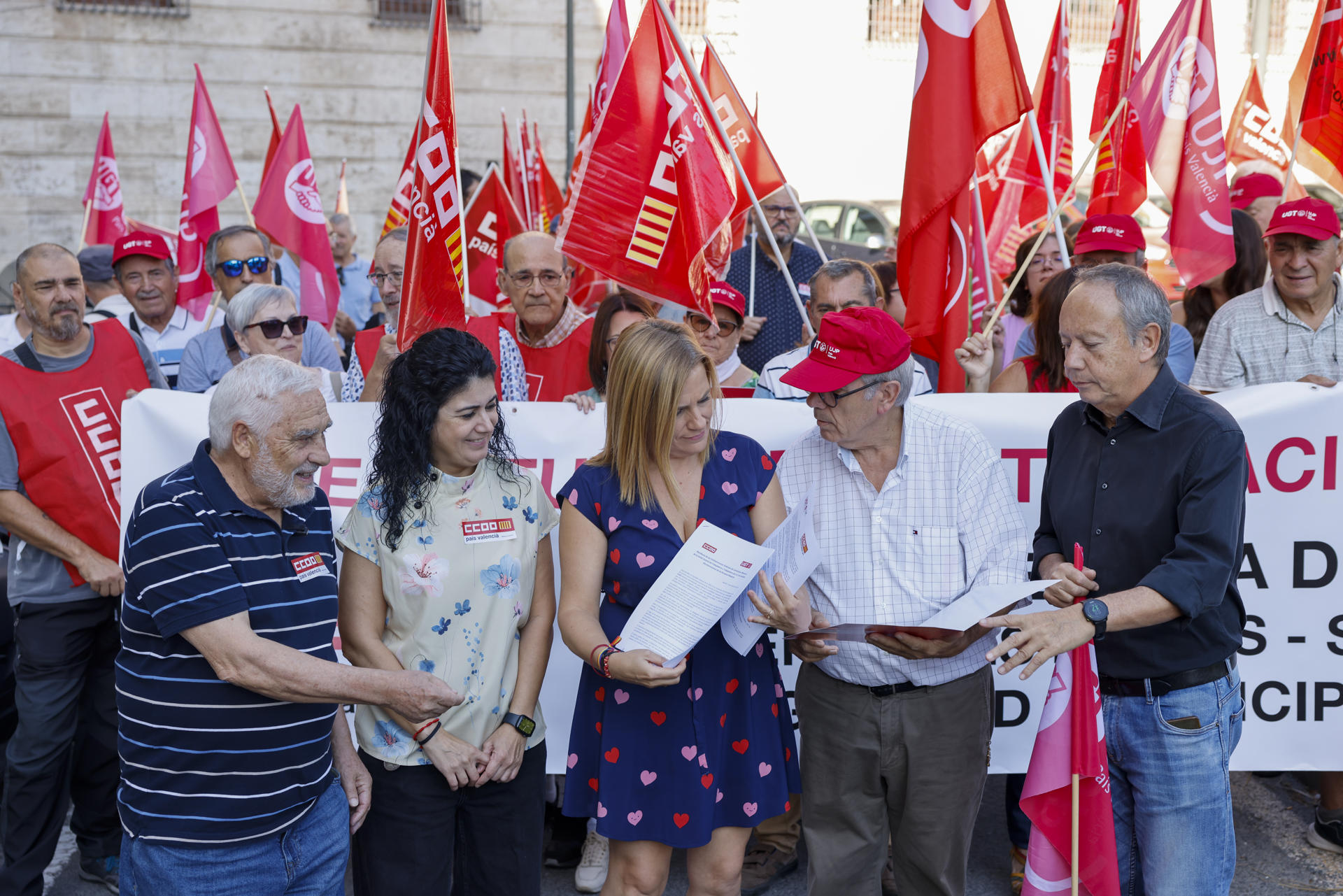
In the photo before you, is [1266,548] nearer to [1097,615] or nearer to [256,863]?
[1097,615]

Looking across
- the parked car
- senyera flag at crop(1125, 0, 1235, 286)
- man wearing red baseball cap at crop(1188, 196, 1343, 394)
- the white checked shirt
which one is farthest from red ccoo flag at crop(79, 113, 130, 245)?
the parked car

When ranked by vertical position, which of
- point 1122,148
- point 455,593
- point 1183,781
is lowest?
point 1183,781

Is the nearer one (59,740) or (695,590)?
(695,590)

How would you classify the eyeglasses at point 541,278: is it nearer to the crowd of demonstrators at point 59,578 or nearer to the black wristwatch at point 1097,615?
the crowd of demonstrators at point 59,578

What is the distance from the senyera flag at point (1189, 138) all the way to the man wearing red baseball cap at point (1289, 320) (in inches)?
24.1

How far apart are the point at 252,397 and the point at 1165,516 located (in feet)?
7.47

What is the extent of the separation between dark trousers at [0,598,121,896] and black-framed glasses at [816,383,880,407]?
2.76m

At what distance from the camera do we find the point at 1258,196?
730 centimetres

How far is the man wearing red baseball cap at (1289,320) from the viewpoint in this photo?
14.9 ft

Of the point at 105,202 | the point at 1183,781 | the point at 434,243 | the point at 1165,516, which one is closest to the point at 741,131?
the point at 434,243

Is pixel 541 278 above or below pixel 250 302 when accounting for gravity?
above

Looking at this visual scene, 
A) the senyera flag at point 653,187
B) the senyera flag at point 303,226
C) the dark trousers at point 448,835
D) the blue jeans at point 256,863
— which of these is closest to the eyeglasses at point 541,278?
the senyera flag at point 653,187

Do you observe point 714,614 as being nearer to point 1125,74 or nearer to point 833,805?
point 833,805

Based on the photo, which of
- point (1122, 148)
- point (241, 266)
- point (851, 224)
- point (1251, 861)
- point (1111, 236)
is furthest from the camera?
point (851, 224)
